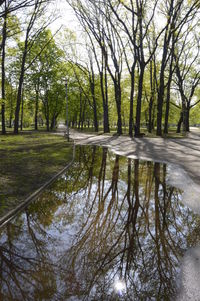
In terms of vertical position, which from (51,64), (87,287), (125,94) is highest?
(51,64)

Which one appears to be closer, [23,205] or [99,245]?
[99,245]

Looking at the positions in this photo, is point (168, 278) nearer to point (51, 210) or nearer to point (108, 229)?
point (108, 229)

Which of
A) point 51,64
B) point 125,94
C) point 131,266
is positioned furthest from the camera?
point 125,94

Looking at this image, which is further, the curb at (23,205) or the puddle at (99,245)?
the curb at (23,205)

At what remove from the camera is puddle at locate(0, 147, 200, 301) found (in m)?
2.75

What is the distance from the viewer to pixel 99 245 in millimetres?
3695

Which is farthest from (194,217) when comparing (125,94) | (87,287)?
(125,94)

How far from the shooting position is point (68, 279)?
2891mm

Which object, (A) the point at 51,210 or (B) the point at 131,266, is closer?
(B) the point at 131,266

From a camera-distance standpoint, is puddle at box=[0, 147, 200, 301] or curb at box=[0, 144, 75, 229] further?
curb at box=[0, 144, 75, 229]

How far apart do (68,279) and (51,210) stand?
2499mm

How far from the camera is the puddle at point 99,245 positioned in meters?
2.75

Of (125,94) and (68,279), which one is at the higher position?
(125,94)

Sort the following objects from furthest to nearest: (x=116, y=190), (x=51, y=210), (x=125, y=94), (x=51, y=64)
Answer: (x=125, y=94) < (x=51, y=64) < (x=116, y=190) < (x=51, y=210)
